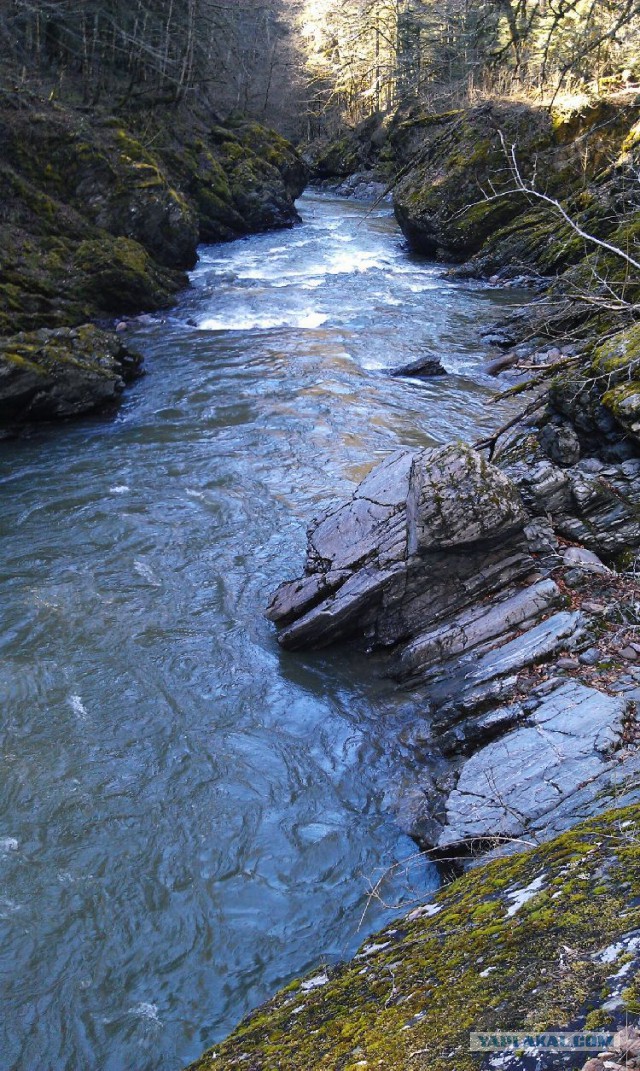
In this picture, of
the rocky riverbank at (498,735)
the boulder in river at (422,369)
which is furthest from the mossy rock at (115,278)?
the rocky riverbank at (498,735)

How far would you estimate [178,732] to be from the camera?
6.52 m

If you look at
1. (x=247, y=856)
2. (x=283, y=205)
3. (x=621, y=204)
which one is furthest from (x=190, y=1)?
(x=247, y=856)

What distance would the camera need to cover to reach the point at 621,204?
14.3 meters

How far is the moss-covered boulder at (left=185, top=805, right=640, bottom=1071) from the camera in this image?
1896 millimetres

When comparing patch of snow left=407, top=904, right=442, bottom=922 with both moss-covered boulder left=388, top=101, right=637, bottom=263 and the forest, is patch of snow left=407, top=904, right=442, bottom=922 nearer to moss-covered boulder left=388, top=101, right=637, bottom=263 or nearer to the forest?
the forest

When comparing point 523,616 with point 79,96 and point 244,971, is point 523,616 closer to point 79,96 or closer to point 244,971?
point 244,971

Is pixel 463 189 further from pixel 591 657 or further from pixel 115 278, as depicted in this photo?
pixel 591 657

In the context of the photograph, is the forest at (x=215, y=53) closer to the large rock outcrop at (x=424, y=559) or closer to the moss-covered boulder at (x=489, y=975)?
the large rock outcrop at (x=424, y=559)

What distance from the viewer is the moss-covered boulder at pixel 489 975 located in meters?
1.90

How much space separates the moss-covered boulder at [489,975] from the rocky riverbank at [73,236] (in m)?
10.6

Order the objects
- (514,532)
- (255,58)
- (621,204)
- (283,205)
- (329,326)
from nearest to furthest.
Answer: (514,532) < (621,204) < (329,326) < (283,205) < (255,58)

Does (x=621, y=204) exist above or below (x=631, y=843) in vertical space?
above

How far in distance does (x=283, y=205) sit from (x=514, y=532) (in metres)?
25.3

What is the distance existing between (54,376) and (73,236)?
752 cm
